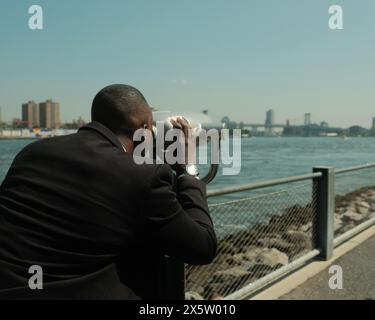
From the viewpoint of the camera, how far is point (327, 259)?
→ 5852 mm

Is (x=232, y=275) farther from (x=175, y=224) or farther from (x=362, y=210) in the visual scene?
(x=362, y=210)

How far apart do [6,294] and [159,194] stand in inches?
22.5

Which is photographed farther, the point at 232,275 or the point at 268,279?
the point at 232,275

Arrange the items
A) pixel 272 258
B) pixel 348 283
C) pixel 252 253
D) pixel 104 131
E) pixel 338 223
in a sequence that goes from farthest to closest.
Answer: pixel 338 223
pixel 252 253
pixel 272 258
pixel 348 283
pixel 104 131

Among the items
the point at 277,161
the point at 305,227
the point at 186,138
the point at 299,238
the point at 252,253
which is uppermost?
the point at 186,138

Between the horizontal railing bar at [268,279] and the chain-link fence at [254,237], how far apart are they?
0.33 metres

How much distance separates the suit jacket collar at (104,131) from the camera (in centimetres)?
167

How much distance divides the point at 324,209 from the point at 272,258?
111cm

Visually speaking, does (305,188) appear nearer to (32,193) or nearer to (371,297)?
(371,297)

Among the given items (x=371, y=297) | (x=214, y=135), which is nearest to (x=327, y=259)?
(x=371, y=297)

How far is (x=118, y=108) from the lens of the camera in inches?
67.9

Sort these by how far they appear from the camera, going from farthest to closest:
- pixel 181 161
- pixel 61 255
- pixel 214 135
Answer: pixel 214 135, pixel 181 161, pixel 61 255

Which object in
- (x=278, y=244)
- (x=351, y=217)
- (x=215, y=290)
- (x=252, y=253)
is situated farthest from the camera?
(x=351, y=217)

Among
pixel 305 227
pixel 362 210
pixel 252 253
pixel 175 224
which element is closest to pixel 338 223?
pixel 362 210
